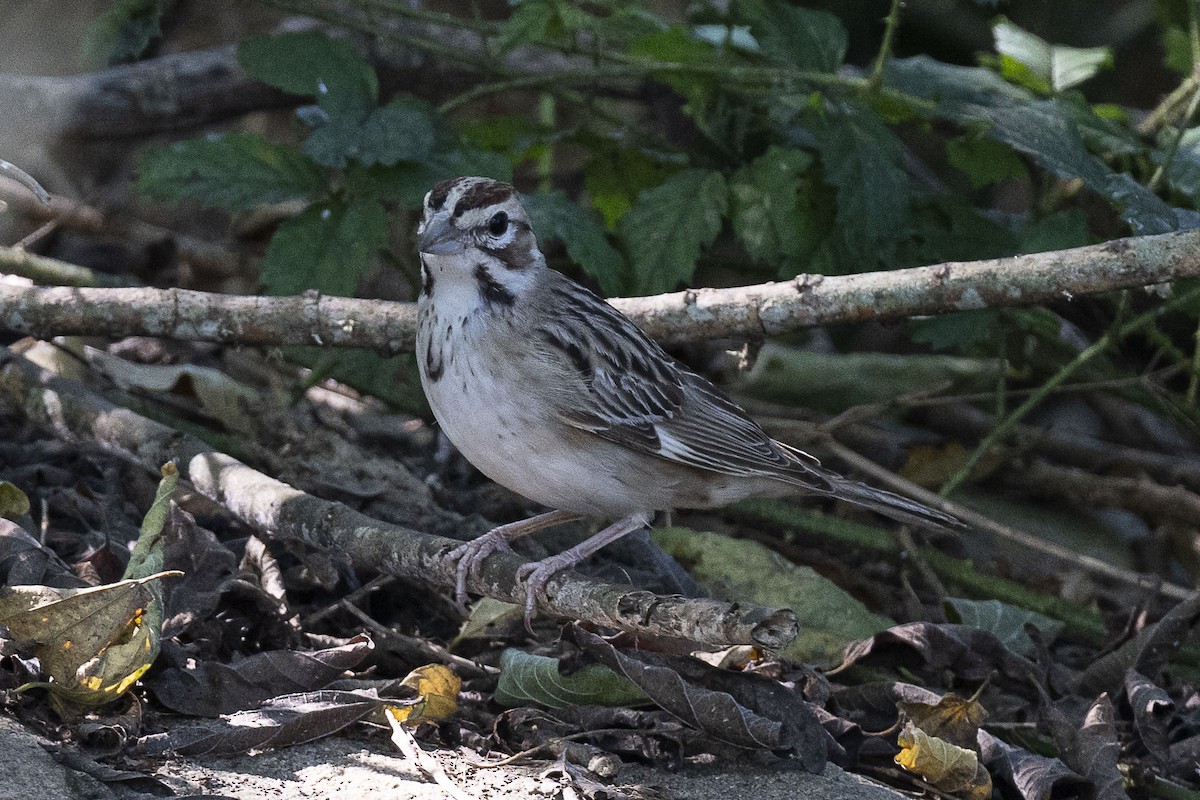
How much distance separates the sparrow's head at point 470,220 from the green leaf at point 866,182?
1474mm

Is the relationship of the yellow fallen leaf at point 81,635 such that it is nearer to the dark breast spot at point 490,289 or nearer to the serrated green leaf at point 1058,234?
the dark breast spot at point 490,289

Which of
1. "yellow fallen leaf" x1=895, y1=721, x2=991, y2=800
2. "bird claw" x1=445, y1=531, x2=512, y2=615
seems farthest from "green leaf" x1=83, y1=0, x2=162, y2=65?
"yellow fallen leaf" x1=895, y1=721, x2=991, y2=800

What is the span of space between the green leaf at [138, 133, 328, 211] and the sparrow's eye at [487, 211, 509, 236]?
126 centimetres

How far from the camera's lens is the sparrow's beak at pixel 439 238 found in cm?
380

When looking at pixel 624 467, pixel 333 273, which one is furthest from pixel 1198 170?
pixel 333 273

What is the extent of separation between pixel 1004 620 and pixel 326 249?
9.19 feet

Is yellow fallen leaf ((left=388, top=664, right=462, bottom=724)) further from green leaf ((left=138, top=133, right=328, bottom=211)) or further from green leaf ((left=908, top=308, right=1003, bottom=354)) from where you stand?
green leaf ((left=908, top=308, right=1003, bottom=354))

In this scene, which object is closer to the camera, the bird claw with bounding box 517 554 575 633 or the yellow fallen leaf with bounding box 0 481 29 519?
the bird claw with bounding box 517 554 575 633

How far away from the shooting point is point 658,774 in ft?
11.4

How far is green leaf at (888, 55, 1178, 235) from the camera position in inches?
163

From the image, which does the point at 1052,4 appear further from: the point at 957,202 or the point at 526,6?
the point at 526,6

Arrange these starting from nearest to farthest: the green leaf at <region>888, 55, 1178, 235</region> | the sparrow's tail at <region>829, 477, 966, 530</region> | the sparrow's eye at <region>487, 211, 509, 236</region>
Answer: the sparrow's eye at <region>487, 211, 509, 236</region>
the green leaf at <region>888, 55, 1178, 235</region>
the sparrow's tail at <region>829, 477, 966, 530</region>

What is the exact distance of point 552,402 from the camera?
13.0 ft

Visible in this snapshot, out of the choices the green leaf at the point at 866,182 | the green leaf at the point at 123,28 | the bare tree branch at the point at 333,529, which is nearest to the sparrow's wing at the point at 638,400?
the bare tree branch at the point at 333,529
